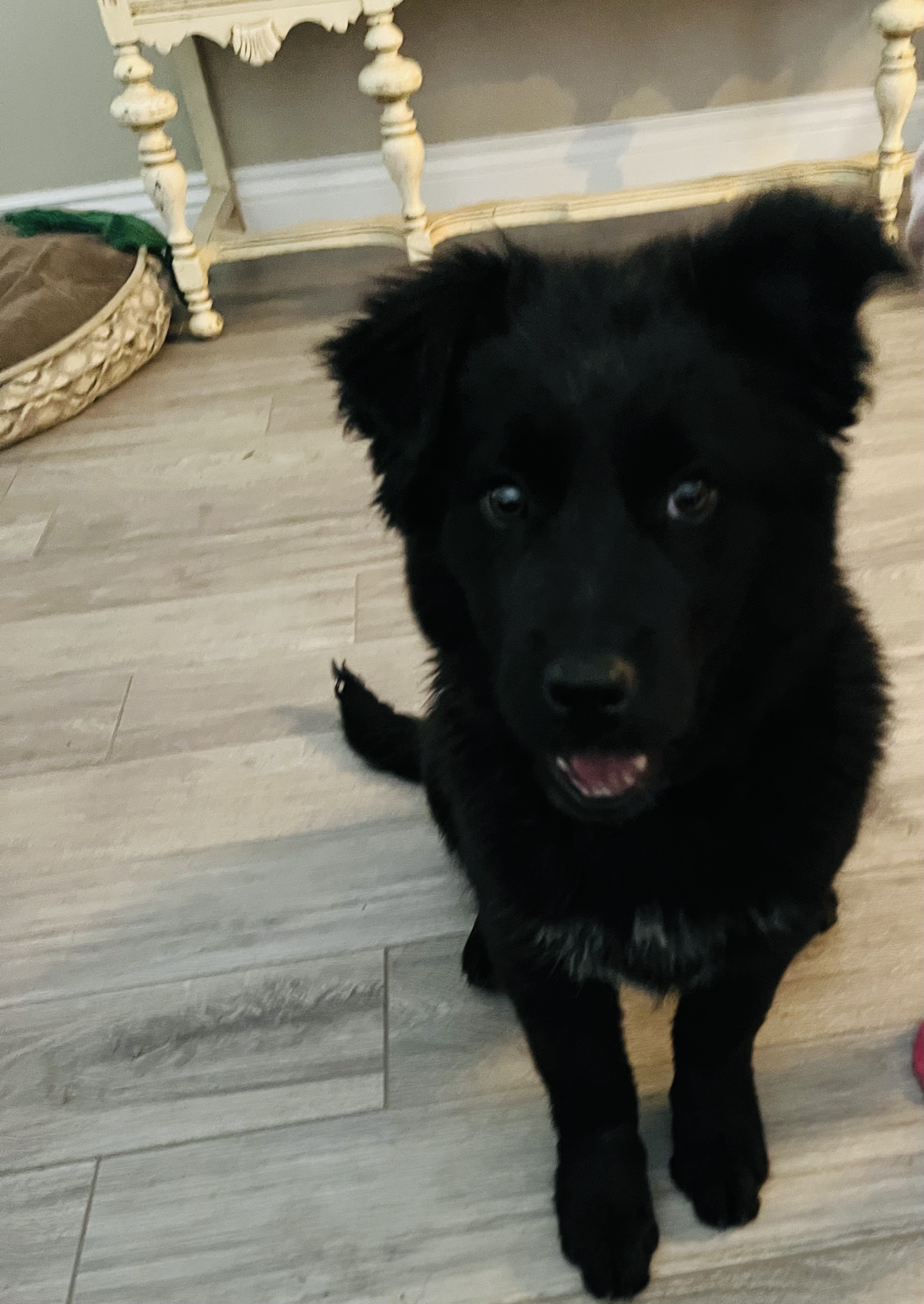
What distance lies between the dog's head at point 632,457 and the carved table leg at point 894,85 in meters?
2.00

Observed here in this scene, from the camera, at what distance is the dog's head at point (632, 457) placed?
84 centimetres

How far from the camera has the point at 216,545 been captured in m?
2.26

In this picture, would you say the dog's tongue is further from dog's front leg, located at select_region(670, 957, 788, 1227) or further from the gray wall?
the gray wall

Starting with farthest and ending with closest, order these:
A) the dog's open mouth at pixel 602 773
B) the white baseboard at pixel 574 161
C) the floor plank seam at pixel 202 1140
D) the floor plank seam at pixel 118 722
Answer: the white baseboard at pixel 574 161 < the floor plank seam at pixel 118 722 < the floor plank seam at pixel 202 1140 < the dog's open mouth at pixel 602 773

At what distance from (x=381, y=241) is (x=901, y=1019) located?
2.51m

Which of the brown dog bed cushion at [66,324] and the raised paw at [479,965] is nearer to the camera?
the raised paw at [479,965]

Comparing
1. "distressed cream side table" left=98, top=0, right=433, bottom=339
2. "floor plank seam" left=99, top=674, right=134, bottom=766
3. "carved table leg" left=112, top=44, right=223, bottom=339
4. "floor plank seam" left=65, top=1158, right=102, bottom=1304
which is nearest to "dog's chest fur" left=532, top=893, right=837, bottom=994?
"floor plank seam" left=65, top=1158, right=102, bottom=1304

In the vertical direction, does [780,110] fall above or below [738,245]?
below

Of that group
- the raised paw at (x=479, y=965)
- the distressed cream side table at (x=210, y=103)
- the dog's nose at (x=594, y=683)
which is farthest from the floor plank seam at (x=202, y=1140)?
the distressed cream side table at (x=210, y=103)

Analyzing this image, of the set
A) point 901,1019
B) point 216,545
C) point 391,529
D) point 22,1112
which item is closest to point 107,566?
point 216,545

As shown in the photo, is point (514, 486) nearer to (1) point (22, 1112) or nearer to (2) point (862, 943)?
(2) point (862, 943)

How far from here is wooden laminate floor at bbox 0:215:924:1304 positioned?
1111mm

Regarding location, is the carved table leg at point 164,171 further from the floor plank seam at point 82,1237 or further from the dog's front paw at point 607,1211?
the dog's front paw at point 607,1211

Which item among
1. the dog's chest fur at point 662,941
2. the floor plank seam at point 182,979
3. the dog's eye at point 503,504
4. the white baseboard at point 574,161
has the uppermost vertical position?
the dog's eye at point 503,504
